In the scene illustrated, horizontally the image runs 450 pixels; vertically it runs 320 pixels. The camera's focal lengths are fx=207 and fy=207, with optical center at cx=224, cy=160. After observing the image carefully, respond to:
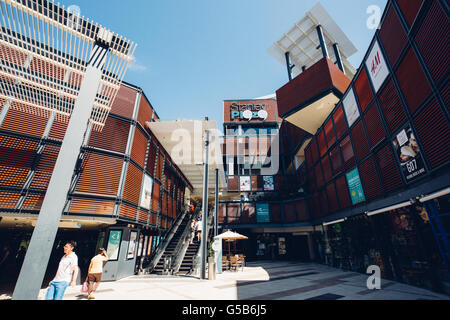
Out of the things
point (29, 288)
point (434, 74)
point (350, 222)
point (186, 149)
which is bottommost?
point (29, 288)

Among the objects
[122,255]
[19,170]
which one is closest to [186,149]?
[122,255]

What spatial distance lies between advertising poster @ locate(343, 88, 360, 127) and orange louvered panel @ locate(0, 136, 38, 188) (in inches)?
676

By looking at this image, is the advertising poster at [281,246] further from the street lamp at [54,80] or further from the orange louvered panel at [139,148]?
the street lamp at [54,80]

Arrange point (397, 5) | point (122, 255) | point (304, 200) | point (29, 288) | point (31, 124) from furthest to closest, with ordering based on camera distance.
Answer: point (304, 200)
point (122, 255)
point (31, 124)
point (397, 5)
point (29, 288)

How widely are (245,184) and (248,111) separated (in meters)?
13.8

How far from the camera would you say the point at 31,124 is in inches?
407

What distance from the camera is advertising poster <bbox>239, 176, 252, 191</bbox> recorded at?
25.2 m

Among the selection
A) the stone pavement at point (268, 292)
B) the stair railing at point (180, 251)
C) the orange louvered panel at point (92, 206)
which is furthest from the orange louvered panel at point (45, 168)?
the stair railing at point (180, 251)

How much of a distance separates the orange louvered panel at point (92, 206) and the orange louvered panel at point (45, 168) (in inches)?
61.3

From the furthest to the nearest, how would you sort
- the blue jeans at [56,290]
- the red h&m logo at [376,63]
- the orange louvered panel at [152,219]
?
the orange louvered panel at [152,219] < the red h&m logo at [376,63] < the blue jeans at [56,290]

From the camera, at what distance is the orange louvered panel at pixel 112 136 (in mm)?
11711

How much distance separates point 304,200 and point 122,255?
655 inches

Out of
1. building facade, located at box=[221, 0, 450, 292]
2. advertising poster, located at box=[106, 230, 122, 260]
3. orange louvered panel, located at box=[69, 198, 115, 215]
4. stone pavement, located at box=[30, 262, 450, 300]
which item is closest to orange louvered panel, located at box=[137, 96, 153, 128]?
orange louvered panel, located at box=[69, 198, 115, 215]
